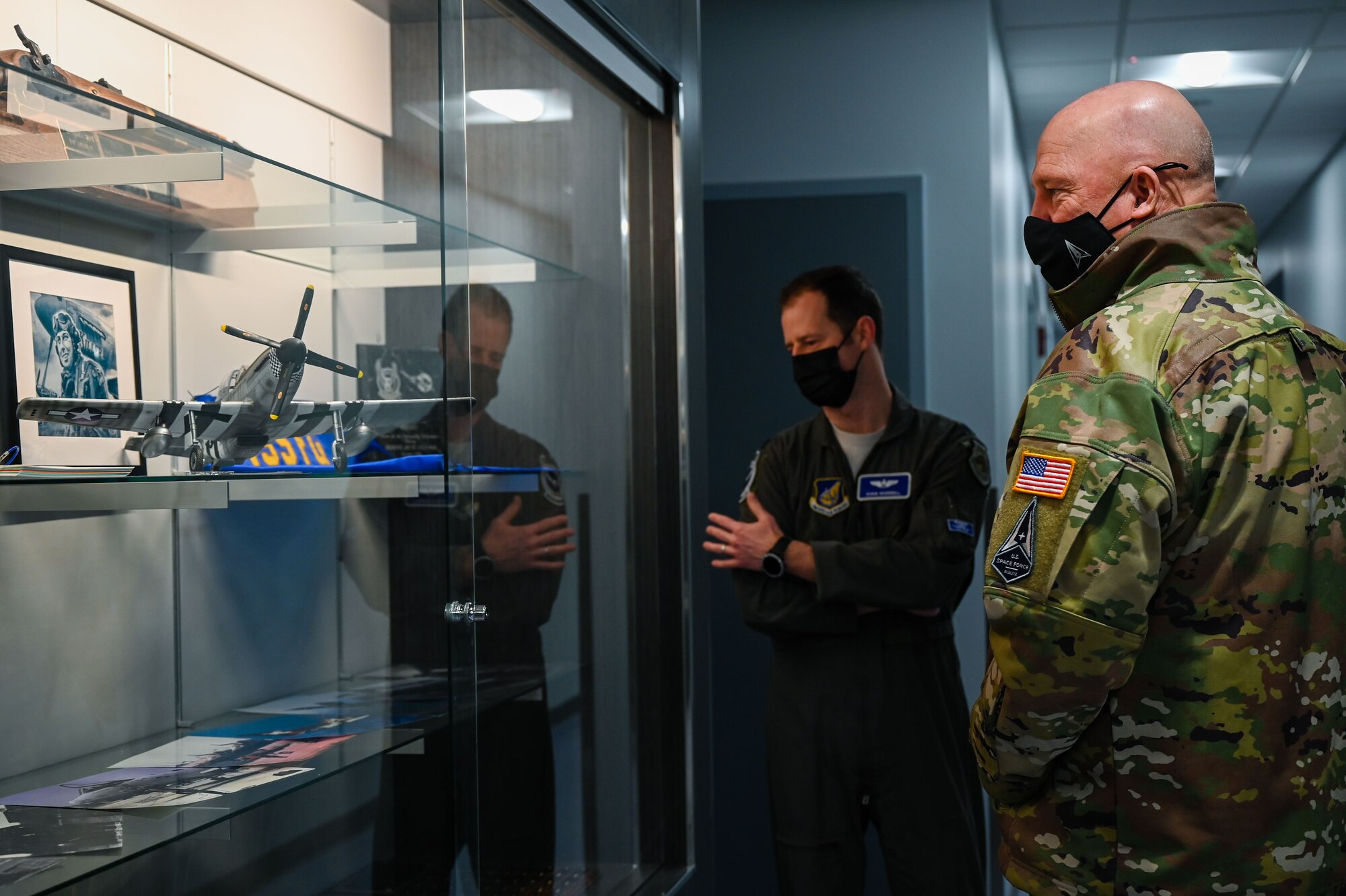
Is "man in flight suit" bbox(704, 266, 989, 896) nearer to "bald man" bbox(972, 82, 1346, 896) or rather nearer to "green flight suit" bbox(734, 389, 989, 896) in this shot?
"green flight suit" bbox(734, 389, 989, 896)

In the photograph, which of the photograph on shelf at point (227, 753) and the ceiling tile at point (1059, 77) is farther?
the ceiling tile at point (1059, 77)

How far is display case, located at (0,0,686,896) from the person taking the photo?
1347 millimetres

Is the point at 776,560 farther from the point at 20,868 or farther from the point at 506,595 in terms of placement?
the point at 20,868

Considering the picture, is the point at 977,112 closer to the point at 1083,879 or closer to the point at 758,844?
the point at 758,844

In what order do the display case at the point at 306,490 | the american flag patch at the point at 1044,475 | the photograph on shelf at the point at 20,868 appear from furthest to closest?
the american flag patch at the point at 1044,475 < the display case at the point at 306,490 < the photograph on shelf at the point at 20,868

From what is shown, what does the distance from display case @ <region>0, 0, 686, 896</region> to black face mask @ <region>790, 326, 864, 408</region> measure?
0.86m

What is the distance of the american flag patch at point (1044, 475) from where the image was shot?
1.45 m

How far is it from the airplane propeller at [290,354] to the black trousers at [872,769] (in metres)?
1.42

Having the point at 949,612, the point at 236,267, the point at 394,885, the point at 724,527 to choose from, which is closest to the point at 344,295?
the point at 236,267

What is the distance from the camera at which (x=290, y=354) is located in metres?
1.59

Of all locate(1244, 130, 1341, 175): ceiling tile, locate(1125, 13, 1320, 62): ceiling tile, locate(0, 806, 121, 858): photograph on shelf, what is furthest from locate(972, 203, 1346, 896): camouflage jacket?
locate(1244, 130, 1341, 175): ceiling tile

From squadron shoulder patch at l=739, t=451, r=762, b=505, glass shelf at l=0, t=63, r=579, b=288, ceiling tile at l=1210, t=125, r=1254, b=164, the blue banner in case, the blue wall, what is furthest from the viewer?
the blue wall

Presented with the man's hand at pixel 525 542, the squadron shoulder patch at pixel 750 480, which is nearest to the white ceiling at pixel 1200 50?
the squadron shoulder patch at pixel 750 480

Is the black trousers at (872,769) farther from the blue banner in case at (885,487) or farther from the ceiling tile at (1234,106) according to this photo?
the ceiling tile at (1234,106)
